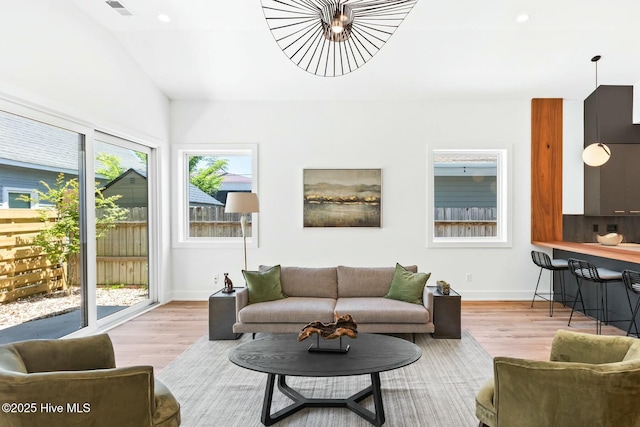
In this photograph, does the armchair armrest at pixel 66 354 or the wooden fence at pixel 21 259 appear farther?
the wooden fence at pixel 21 259

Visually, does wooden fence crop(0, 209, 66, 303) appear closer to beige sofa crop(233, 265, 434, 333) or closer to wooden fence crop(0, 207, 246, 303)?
wooden fence crop(0, 207, 246, 303)

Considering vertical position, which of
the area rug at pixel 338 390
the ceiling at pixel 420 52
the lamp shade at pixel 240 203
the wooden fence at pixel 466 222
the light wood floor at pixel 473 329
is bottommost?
the area rug at pixel 338 390

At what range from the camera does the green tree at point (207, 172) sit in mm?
6668

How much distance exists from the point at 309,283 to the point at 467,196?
122 inches

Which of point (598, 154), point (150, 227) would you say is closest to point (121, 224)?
point (150, 227)

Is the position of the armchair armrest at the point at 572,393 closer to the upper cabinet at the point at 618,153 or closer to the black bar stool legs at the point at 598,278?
the black bar stool legs at the point at 598,278

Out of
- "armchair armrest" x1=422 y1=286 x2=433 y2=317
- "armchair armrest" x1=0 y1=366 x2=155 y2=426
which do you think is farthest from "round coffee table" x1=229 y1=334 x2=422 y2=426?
"armchair armrest" x1=422 y1=286 x2=433 y2=317

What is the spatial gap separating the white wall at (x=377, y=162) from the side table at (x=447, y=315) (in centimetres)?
193

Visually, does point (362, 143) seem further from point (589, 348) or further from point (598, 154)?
point (589, 348)

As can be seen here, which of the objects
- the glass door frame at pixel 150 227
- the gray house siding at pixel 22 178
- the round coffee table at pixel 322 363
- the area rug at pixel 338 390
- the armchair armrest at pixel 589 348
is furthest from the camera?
the glass door frame at pixel 150 227

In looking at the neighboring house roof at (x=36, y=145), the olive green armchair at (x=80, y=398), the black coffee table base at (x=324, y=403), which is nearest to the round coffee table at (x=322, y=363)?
the black coffee table base at (x=324, y=403)

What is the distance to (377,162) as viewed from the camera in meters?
6.42

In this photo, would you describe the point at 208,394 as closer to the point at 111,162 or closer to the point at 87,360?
the point at 87,360

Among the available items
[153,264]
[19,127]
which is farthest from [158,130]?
[19,127]
